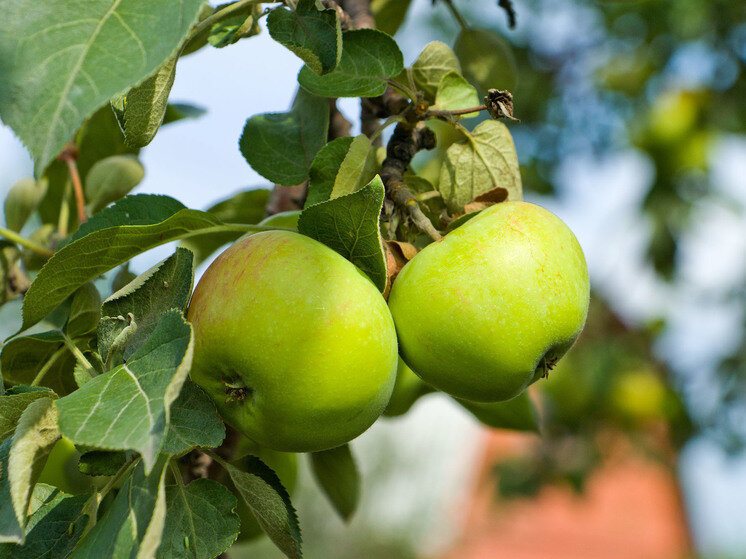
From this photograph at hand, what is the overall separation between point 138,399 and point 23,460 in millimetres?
95

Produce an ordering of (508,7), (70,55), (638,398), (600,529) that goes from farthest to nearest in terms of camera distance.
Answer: (600,529) < (638,398) < (508,7) < (70,55)

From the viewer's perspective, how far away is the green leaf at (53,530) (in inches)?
17.7

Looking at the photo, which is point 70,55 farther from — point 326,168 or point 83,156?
point 83,156

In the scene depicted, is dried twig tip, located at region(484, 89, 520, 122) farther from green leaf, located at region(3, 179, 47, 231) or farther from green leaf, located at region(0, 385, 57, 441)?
green leaf, located at region(3, 179, 47, 231)

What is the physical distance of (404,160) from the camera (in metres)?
0.65

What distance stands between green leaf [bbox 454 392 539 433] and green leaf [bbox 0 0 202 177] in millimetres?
542

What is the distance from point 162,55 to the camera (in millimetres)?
360

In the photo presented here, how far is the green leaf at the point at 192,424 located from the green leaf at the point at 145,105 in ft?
0.60

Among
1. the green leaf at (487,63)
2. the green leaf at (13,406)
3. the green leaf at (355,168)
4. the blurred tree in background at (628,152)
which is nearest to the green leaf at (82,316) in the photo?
the green leaf at (13,406)

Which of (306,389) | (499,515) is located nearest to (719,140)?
(499,515)

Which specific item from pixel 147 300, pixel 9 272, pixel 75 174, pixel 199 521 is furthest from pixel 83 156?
pixel 199 521

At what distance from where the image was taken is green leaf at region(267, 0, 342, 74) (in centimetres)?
49

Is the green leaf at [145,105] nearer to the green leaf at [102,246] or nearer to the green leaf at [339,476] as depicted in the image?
the green leaf at [102,246]

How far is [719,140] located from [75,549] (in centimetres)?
249
